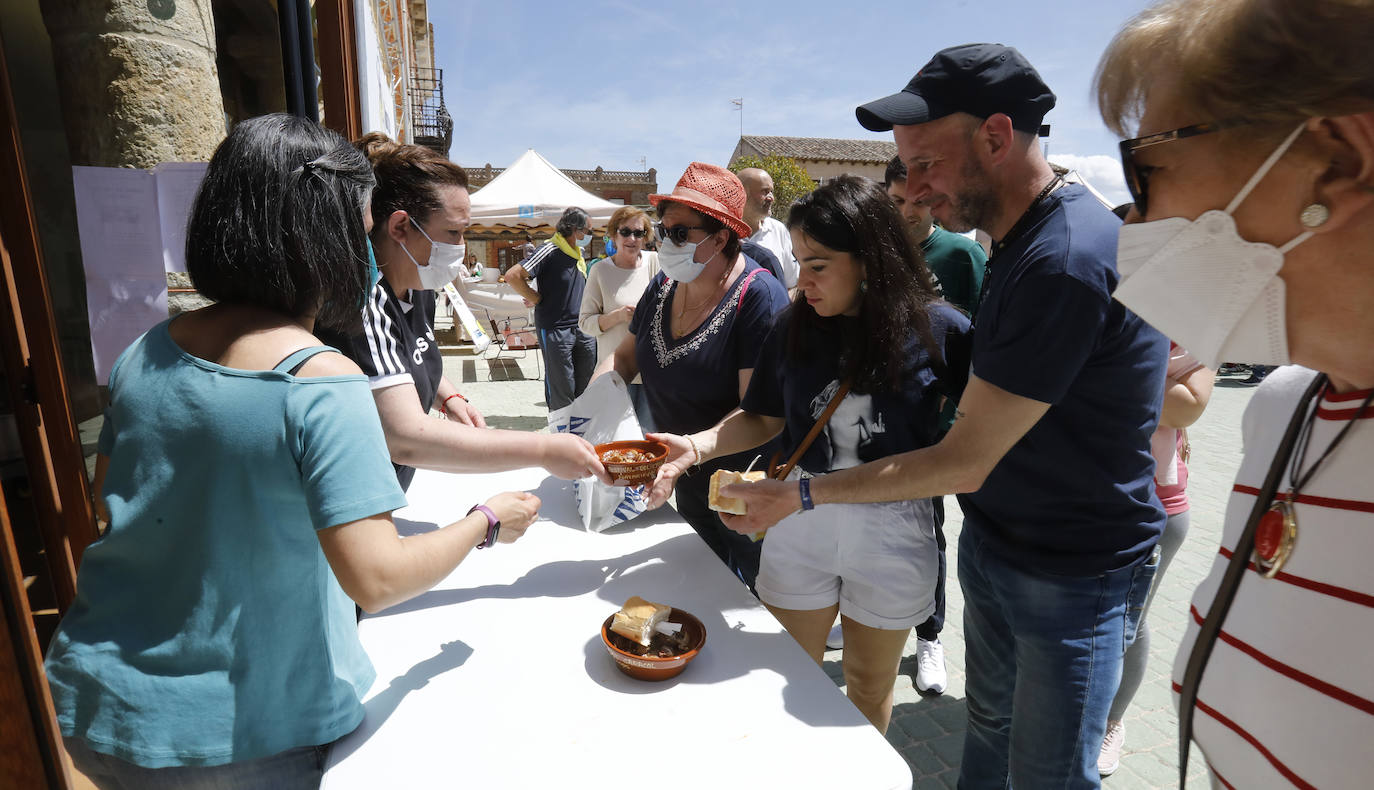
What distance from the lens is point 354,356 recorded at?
5.78ft

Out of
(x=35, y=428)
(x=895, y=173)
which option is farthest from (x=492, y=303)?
(x=35, y=428)

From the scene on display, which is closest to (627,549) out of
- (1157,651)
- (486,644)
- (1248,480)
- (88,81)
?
(486,644)

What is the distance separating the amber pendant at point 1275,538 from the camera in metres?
0.85

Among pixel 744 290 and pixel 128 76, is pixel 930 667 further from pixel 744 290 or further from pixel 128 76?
pixel 128 76

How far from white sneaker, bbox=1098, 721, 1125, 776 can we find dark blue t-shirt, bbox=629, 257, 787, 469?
181 cm

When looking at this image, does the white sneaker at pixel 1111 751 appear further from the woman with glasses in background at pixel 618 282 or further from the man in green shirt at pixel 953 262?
the woman with glasses in background at pixel 618 282

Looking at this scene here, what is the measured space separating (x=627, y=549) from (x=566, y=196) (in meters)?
9.22

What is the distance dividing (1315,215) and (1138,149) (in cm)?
23

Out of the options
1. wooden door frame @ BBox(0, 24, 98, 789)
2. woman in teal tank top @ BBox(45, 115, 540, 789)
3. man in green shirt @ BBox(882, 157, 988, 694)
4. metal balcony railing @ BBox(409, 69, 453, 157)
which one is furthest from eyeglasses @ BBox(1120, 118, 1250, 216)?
metal balcony railing @ BBox(409, 69, 453, 157)

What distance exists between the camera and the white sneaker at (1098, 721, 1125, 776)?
258 cm

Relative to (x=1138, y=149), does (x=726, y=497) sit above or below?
below

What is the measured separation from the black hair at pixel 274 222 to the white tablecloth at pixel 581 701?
2.66ft

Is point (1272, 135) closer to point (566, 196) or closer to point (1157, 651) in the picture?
point (1157, 651)

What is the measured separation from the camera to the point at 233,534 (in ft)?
3.47
